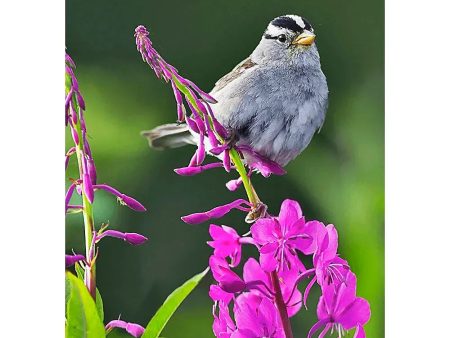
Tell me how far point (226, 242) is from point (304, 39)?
313mm

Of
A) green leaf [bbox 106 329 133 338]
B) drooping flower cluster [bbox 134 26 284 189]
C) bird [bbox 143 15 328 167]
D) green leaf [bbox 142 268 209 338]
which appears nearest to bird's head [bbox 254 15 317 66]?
bird [bbox 143 15 328 167]

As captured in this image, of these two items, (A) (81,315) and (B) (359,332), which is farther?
(B) (359,332)

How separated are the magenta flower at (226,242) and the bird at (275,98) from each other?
0.12 metres

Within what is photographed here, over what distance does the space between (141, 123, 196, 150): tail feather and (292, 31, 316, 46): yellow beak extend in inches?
8.1

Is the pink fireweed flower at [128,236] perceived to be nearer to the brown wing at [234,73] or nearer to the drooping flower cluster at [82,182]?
the drooping flower cluster at [82,182]

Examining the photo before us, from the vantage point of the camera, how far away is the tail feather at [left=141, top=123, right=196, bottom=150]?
3.86 ft

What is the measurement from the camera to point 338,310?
119cm

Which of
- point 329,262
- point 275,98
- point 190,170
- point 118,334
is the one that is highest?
point 275,98

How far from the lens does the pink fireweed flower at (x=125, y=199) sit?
46.2 inches

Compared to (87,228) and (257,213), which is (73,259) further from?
(257,213)

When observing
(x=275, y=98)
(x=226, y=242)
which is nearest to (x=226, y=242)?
(x=226, y=242)

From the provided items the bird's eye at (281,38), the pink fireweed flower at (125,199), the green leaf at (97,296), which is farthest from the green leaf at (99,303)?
the bird's eye at (281,38)

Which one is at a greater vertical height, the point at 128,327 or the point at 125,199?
the point at 125,199

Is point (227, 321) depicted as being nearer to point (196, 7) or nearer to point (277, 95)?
point (277, 95)
